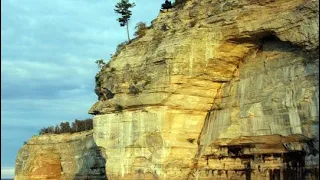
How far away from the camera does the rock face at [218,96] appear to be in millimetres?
23016

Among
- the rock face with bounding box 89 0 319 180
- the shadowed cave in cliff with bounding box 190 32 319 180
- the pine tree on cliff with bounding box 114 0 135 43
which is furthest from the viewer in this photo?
the pine tree on cliff with bounding box 114 0 135 43

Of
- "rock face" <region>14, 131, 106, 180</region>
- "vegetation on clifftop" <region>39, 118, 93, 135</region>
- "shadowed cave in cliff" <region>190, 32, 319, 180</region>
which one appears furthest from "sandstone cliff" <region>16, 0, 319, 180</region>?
"vegetation on clifftop" <region>39, 118, 93, 135</region>

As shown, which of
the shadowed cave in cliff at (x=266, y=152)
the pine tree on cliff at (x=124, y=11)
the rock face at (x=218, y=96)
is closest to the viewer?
the shadowed cave in cliff at (x=266, y=152)

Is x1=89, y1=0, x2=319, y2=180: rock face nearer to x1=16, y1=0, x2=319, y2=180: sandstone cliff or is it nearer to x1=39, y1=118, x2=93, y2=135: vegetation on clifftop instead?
x1=16, y1=0, x2=319, y2=180: sandstone cliff

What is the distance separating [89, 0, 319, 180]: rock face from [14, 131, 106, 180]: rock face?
366 inches

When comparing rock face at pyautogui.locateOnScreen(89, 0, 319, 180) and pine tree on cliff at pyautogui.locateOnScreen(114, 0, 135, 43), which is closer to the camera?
rock face at pyautogui.locateOnScreen(89, 0, 319, 180)

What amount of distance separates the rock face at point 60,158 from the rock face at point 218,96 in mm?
9308

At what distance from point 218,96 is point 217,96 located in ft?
0.30

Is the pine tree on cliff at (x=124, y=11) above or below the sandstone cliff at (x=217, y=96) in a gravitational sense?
above

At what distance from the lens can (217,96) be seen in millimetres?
28250

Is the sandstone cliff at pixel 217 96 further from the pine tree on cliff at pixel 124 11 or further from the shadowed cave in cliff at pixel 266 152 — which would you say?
the pine tree on cliff at pixel 124 11

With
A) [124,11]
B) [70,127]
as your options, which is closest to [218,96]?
[124,11]

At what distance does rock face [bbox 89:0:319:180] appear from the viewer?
75.5ft

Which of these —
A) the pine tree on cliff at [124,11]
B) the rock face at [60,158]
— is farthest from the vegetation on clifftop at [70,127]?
the pine tree on cliff at [124,11]
